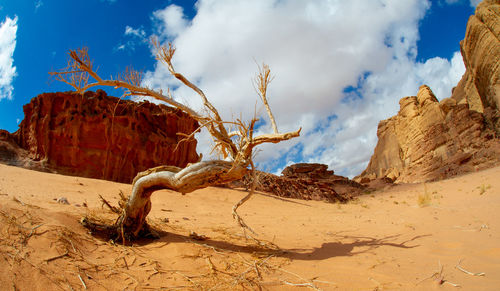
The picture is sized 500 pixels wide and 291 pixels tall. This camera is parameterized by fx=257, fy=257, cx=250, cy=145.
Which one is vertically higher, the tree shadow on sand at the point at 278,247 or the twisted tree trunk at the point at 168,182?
the twisted tree trunk at the point at 168,182

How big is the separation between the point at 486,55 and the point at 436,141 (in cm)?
850

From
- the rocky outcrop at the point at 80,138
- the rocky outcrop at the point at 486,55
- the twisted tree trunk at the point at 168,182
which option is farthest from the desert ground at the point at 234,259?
the rocky outcrop at the point at 486,55

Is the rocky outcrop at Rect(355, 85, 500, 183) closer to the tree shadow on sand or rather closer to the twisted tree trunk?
the tree shadow on sand

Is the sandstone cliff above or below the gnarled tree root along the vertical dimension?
above

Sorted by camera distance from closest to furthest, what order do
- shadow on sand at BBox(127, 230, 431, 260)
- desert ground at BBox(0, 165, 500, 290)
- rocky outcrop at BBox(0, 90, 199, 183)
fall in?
1. desert ground at BBox(0, 165, 500, 290)
2. shadow on sand at BBox(127, 230, 431, 260)
3. rocky outcrop at BBox(0, 90, 199, 183)

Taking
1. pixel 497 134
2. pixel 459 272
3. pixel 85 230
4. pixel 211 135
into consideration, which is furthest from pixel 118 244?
pixel 497 134

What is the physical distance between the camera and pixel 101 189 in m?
8.79

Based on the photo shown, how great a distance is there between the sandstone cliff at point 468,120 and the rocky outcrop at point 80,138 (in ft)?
77.8

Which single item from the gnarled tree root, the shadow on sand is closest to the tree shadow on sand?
the shadow on sand

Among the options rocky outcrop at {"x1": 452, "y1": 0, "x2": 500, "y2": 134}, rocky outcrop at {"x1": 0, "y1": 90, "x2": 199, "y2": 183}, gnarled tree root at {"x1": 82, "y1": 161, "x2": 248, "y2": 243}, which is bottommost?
gnarled tree root at {"x1": 82, "y1": 161, "x2": 248, "y2": 243}

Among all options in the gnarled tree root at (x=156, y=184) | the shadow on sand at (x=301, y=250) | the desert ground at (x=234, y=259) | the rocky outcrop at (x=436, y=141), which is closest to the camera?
the desert ground at (x=234, y=259)

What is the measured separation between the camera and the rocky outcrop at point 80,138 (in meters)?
17.7

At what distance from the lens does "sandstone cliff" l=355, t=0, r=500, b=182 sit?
20706 mm

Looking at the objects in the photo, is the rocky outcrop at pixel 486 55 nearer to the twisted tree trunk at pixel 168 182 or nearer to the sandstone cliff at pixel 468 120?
the sandstone cliff at pixel 468 120
